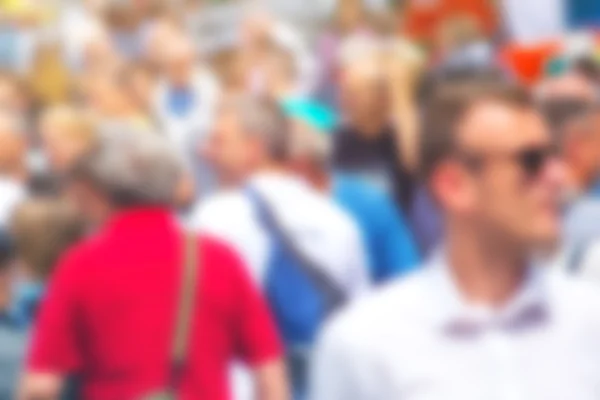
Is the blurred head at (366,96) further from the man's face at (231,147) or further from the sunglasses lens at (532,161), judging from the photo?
the sunglasses lens at (532,161)

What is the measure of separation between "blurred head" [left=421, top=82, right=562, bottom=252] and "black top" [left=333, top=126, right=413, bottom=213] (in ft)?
10.0

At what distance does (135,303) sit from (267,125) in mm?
949

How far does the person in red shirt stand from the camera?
3.81 metres

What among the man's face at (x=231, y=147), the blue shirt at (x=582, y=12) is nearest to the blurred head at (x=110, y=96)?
the blue shirt at (x=582, y=12)

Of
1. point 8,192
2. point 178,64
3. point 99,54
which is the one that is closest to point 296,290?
point 8,192

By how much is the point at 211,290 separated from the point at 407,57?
120 inches

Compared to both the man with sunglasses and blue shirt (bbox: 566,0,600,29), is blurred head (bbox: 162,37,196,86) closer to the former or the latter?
blue shirt (bbox: 566,0,600,29)

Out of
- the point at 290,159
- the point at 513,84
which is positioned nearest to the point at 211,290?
the point at 290,159

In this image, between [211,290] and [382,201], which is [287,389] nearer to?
[211,290]

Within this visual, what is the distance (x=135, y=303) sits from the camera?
12.6ft

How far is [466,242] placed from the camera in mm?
2732

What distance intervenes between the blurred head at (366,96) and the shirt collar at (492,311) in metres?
3.29

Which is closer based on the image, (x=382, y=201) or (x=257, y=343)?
(x=257, y=343)

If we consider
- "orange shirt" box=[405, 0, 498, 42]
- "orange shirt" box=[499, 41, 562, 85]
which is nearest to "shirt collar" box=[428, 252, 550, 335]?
"orange shirt" box=[499, 41, 562, 85]
